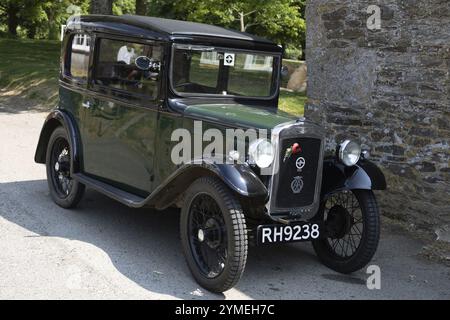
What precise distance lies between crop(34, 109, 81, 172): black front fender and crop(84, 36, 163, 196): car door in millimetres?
105

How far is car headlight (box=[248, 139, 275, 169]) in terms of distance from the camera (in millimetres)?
4512

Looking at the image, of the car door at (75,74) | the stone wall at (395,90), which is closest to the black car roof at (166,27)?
the car door at (75,74)

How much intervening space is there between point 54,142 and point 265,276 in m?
2.96

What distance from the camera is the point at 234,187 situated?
14.0ft

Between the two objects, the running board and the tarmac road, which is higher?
the running board

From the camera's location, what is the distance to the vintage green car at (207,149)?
4555mm

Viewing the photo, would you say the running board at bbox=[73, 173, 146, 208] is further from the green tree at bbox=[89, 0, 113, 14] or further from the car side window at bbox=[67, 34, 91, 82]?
the green tree at bbox=[89, 0, 113, 14]

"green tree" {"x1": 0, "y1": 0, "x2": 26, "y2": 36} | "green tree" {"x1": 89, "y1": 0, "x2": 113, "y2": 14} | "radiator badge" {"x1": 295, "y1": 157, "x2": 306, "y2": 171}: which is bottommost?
"radiator badge" {"x1": 295, "y1": 157, "x2": 306, "y2": 171}

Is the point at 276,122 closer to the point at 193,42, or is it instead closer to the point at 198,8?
the point at 193,42

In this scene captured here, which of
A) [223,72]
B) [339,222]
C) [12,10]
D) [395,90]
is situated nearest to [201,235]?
[339,222]

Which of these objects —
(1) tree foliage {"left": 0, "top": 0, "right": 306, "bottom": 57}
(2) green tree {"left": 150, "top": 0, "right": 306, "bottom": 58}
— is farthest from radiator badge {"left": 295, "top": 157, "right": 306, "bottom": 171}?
(2) green tree {"left": 150, "top": 0, "right": 306, "bottom": 58}

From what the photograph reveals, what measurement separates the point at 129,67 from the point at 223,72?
0.86 meters

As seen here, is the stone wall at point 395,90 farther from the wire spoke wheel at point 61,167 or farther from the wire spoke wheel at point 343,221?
the wire spoke wheel at point 61,167
